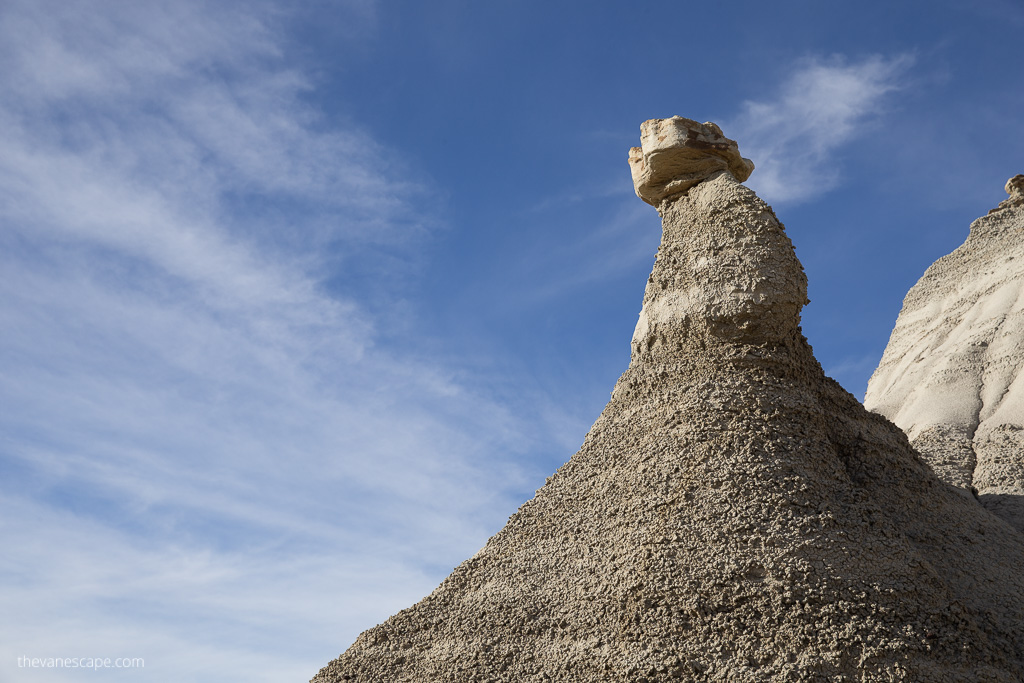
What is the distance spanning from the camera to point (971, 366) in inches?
925

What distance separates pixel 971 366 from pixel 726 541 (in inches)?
573

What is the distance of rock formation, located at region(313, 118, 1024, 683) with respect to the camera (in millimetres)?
11023

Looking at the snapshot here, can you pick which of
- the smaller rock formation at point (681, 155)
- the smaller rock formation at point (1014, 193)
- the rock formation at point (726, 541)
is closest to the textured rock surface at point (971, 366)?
the smaller rock formation at point (1014, 193)

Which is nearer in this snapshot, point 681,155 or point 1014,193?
point 681,155

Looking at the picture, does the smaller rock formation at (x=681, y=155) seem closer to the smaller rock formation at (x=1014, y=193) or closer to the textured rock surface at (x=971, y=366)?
the textured rock surface at (x=971, y=366)

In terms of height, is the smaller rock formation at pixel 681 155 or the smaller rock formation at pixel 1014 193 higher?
the smaller rock formation at pixel 1014 193

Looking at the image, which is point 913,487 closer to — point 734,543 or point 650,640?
point 734,543

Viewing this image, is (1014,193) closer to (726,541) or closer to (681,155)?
(681,155)

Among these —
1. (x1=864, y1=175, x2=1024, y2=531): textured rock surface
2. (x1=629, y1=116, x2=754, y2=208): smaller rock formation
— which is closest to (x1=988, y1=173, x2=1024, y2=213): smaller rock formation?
(x1=864, y1=175, x2=1024, y2=531): textured rock surface

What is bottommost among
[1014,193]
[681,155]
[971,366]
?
[971,366]

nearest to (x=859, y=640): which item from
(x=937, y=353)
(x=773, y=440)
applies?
(x=773, y=440)

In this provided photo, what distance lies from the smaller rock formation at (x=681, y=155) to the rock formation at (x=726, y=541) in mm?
308

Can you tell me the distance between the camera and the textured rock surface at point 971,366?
1841 cm

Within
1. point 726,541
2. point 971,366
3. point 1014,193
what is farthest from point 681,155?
point 1014,193
